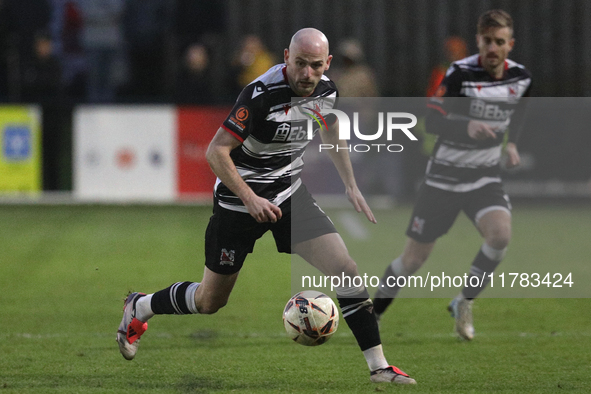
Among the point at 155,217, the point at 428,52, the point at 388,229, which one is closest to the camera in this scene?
the point at 388,229

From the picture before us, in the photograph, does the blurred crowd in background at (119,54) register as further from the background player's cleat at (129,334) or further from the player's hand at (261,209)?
the player's hand at (261,209)

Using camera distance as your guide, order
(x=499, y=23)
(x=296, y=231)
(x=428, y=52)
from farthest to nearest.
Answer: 1. (x=428, y=52)
2. (x=499, y=23)
3. (x=296, y=231)

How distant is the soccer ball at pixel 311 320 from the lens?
5.87 metres

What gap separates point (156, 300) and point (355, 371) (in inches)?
54.6

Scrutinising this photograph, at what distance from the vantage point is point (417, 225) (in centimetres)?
741

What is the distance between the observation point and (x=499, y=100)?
24.0 feet

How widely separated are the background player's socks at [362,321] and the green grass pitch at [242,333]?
0.20 meters

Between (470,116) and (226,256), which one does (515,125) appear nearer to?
(470,116)

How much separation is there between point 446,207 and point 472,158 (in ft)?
1.41

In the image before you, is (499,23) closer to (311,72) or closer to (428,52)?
(311,72)

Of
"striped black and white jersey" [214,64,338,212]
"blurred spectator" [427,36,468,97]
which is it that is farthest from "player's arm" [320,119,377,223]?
"blurred spectator" [427,36,468,97]

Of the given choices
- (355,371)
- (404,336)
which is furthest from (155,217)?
(355,371)

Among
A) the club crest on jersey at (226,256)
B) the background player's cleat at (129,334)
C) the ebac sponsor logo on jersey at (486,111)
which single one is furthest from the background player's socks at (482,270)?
the background player's cleat at (129,334)

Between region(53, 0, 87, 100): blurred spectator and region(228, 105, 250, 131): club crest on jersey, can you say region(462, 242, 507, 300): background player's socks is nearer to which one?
region(228, 105, 250, 131): club crest on jersey
